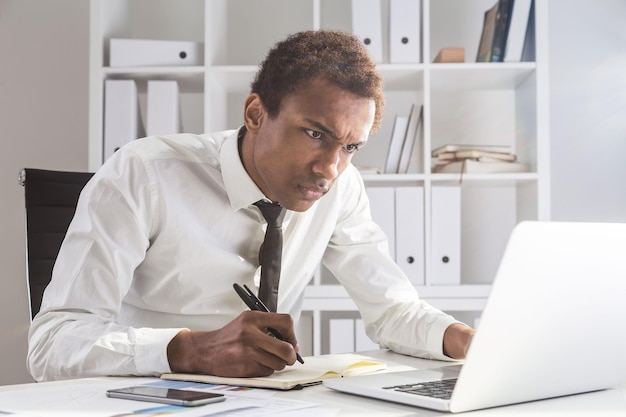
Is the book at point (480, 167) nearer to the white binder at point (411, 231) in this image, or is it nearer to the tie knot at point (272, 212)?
Result: the white binder at point (411, 231)

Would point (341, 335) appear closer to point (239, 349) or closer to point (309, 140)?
point (309, 140)

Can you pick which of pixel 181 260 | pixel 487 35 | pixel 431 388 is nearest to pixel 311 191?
pixel 181 260

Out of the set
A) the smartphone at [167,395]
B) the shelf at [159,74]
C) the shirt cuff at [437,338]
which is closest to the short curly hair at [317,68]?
the shirt cuff at [437,338]

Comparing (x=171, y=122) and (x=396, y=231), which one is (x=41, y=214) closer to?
(x=171, y=122)

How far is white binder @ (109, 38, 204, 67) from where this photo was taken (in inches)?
102

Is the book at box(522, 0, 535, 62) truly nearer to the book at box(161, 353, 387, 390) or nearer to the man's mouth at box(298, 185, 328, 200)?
the man's mouth at box(298, 185, 328, 200)

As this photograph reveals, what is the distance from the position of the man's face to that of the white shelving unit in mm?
1115

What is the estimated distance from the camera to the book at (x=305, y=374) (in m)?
0.98

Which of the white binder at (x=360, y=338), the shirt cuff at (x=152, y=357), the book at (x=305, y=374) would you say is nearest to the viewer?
the book at (x=305, y=374)

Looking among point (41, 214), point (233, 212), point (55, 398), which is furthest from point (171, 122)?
point (55, 398)

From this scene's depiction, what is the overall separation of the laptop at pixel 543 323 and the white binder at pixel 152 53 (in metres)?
1.94

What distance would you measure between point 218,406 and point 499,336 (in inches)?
12.1

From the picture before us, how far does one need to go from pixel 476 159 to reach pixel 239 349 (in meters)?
1.73

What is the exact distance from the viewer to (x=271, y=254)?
1466mm
